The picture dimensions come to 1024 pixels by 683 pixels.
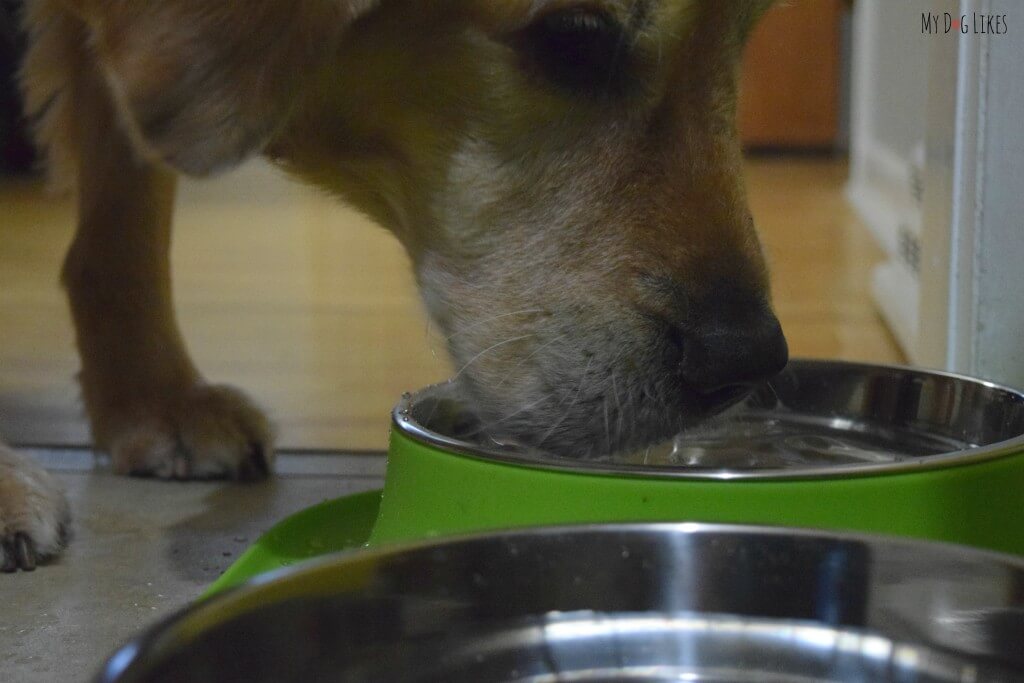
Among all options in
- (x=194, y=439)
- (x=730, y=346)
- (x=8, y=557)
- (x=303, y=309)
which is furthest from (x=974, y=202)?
(x=303, y=309)

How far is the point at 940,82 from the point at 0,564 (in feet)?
3.62

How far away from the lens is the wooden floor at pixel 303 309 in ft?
6.05

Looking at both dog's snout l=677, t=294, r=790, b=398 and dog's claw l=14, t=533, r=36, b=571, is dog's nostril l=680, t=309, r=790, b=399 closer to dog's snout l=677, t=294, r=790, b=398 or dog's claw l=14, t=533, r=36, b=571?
dog's snout l=677, t=294, r=790, b=398

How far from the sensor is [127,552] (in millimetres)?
1180

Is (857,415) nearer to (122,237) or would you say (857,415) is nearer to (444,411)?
(444,411)

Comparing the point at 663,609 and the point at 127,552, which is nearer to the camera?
the point at 663,609

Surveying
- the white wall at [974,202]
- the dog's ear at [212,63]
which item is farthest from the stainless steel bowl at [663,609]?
the white wall at [974,202]

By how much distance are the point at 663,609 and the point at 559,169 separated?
42 centimetres

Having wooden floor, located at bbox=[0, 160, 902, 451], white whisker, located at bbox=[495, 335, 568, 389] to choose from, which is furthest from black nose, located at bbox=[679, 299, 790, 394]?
wooden floor, located at bbox=[0, 160, 902, 451]

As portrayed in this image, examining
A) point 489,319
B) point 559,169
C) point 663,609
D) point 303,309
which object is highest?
point 559,169

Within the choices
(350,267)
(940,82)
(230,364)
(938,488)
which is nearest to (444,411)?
(938,488)

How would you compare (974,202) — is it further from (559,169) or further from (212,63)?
(212,63)

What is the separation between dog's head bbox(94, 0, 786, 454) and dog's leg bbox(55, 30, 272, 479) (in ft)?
1.69

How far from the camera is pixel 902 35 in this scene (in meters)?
2.48
